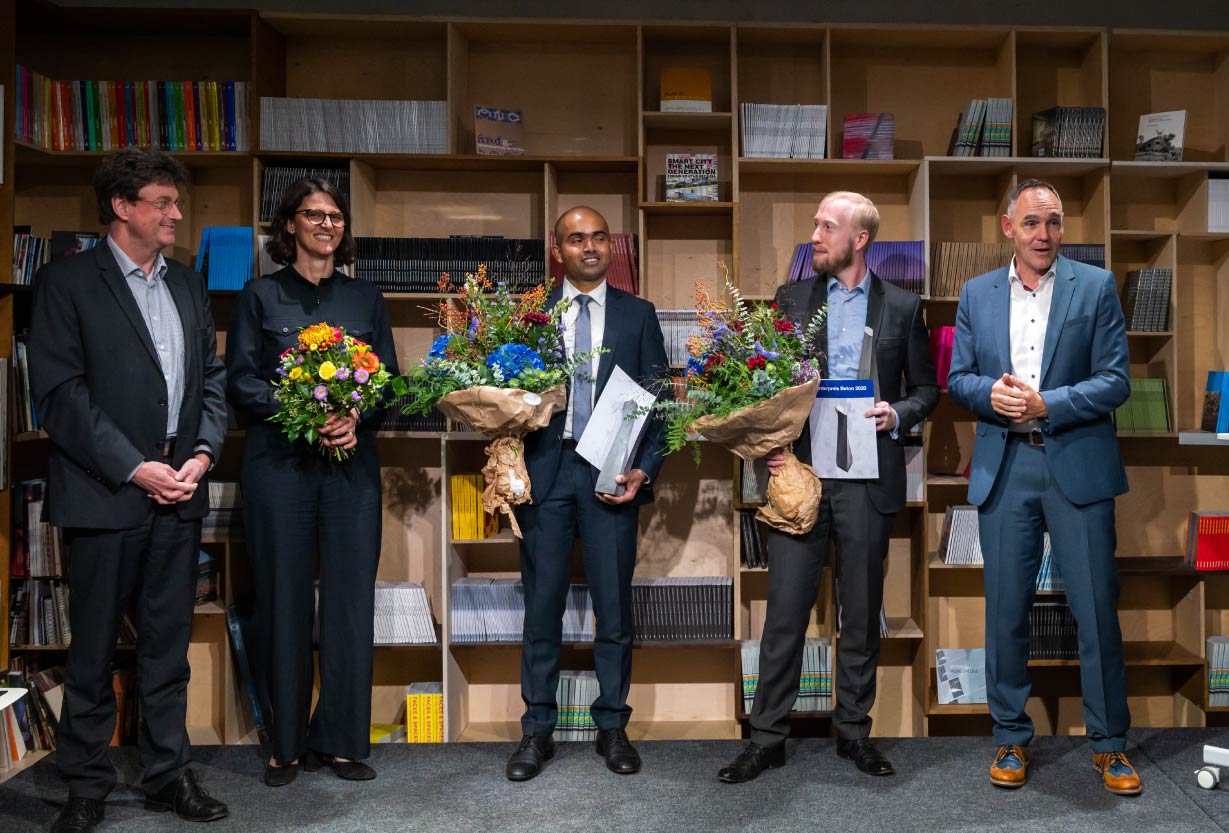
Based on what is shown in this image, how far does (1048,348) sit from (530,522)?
1794 mm

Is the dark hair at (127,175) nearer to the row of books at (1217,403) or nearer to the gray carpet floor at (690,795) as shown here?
the gray carpet floor at (690,795)

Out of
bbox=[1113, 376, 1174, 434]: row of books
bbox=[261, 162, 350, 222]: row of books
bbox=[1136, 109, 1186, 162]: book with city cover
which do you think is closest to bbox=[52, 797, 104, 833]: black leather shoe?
bbox=[261, 162, 350, 222]: row of books

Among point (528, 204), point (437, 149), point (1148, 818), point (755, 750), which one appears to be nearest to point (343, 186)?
point (437, 149)

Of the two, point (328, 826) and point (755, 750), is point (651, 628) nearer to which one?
point (755, 750)

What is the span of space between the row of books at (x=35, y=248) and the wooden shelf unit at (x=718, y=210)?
390 millimetres

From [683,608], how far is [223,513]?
1958 mm

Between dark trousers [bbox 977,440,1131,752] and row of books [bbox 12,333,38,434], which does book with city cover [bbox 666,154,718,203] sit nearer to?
dark trousers [bbox 977,440,1131,752]

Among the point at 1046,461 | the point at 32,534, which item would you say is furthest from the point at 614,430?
the point at 32,534

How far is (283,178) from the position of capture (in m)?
4.31

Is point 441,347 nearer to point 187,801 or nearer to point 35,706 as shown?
point 187,801

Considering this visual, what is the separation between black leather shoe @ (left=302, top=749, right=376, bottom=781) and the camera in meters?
3.39

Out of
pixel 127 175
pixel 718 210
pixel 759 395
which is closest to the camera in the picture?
pixel 127 175

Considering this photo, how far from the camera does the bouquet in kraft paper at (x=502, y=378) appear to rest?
3.31 metres

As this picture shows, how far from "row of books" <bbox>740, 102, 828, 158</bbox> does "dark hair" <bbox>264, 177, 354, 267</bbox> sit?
5.79 ft
